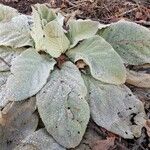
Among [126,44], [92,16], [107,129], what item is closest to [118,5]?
[92,16]

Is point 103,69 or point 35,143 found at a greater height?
point 103,69

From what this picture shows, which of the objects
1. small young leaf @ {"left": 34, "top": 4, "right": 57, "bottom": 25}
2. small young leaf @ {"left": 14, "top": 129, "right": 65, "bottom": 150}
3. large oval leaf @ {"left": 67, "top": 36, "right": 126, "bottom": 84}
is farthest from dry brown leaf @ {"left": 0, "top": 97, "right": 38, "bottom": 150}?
small young leaf @ {"left": 34, "top": 4, "right": 57, "bottom": 25}

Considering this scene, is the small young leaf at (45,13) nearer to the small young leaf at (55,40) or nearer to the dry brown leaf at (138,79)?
the small young leaf at (55,40)

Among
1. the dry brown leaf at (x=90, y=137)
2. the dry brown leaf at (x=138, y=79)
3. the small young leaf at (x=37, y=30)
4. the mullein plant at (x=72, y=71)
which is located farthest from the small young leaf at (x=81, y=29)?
the dry brown leaf at (x=90, y=137)

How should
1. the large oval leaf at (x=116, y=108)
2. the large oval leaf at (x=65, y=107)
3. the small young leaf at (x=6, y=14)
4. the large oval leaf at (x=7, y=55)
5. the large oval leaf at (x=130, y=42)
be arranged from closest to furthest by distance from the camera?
the large oval leaf at (x=65, y=107), the large oval leaf at (x=116, y=108), the large oval leaf at (x=7, y=55), the large oval leaf at (x=130, y=42), the small young leaf at (x=6, y=14)

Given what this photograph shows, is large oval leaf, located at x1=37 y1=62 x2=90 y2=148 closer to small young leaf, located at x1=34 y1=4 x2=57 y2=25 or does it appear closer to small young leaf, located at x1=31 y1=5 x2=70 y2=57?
small young leaf, located at x1=31 y1=5 x2=70 y2=57

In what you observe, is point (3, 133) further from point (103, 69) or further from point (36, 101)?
point (103, 69)

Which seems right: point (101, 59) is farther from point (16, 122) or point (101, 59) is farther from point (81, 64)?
point (16, 122)
